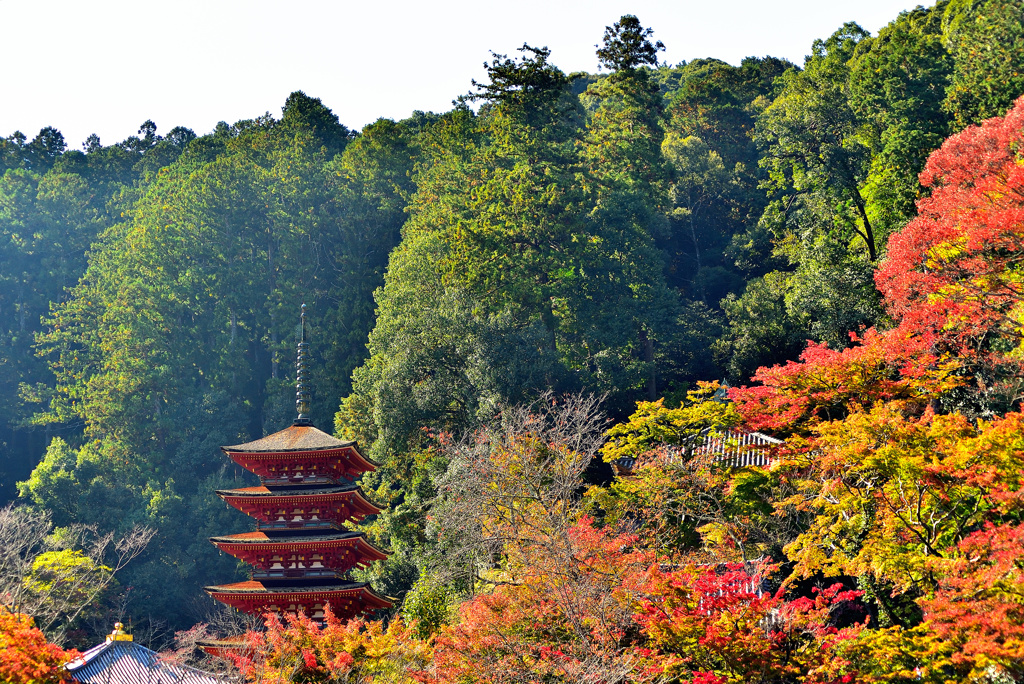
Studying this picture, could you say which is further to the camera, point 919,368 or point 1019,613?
point 919,368

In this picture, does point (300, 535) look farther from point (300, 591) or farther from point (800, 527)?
point (800, 527)

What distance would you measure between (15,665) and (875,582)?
16.6m

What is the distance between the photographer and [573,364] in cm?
3612

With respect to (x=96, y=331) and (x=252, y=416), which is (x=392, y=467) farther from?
(x=96, y=331)

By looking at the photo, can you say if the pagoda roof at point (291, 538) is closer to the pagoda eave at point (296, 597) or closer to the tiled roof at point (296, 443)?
the pagoda eave at point (296, 597)

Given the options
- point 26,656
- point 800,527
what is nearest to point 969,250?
point 800,527

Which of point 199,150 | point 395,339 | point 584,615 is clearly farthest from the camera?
point 199,150

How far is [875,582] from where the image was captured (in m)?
19.1

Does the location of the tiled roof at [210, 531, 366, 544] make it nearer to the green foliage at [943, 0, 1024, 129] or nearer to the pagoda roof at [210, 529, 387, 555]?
the pagoda roof at [210, 529, 387, 555]

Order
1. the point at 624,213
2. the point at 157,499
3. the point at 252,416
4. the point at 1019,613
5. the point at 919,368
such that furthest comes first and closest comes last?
the point at 252,416, the point at 157,499, the point at 624,213, the point at 919,368, the point at 1019,613

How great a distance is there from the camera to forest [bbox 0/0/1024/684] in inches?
682

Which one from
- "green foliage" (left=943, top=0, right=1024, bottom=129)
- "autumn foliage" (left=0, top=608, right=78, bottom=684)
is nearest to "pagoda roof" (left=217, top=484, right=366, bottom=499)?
"autumn foliage" (left=0, top=608, right=78, bottom=684)

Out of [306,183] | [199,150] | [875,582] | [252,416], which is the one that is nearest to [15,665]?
[875,582]

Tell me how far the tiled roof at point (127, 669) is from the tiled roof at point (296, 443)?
17.7 ft
